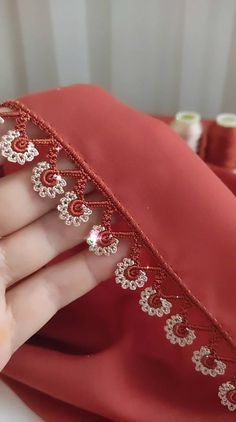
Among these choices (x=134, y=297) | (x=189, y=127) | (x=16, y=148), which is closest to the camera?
(x=16, y=148)

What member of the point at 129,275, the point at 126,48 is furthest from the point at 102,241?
the point at 126,48

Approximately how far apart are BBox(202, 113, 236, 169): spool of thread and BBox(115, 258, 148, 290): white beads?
0.47m

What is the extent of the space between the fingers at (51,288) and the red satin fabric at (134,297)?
5 centimetres

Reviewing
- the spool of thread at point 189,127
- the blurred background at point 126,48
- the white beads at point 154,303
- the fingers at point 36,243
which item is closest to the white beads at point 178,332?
the white beads at point 154,303

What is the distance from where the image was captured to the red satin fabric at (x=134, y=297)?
438 mm

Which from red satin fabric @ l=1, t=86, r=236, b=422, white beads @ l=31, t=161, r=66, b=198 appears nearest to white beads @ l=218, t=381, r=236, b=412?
red satin fabric @ l=1, t=86, r=236, b=422

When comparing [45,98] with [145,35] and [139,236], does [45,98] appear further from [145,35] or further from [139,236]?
[145,35]

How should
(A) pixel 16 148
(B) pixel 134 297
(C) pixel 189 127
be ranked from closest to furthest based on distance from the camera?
(A) pixel 16 148
(B) pixel 134 297
(C) pixel 189 127

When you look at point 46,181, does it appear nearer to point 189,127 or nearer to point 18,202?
point 18,202

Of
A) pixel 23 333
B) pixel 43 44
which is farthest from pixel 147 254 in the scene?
pixel 43 44

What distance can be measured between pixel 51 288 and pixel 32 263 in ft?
0.12

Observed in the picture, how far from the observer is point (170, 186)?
44cm

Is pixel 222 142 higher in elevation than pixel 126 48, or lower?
lower

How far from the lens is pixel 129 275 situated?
450 millimetres
